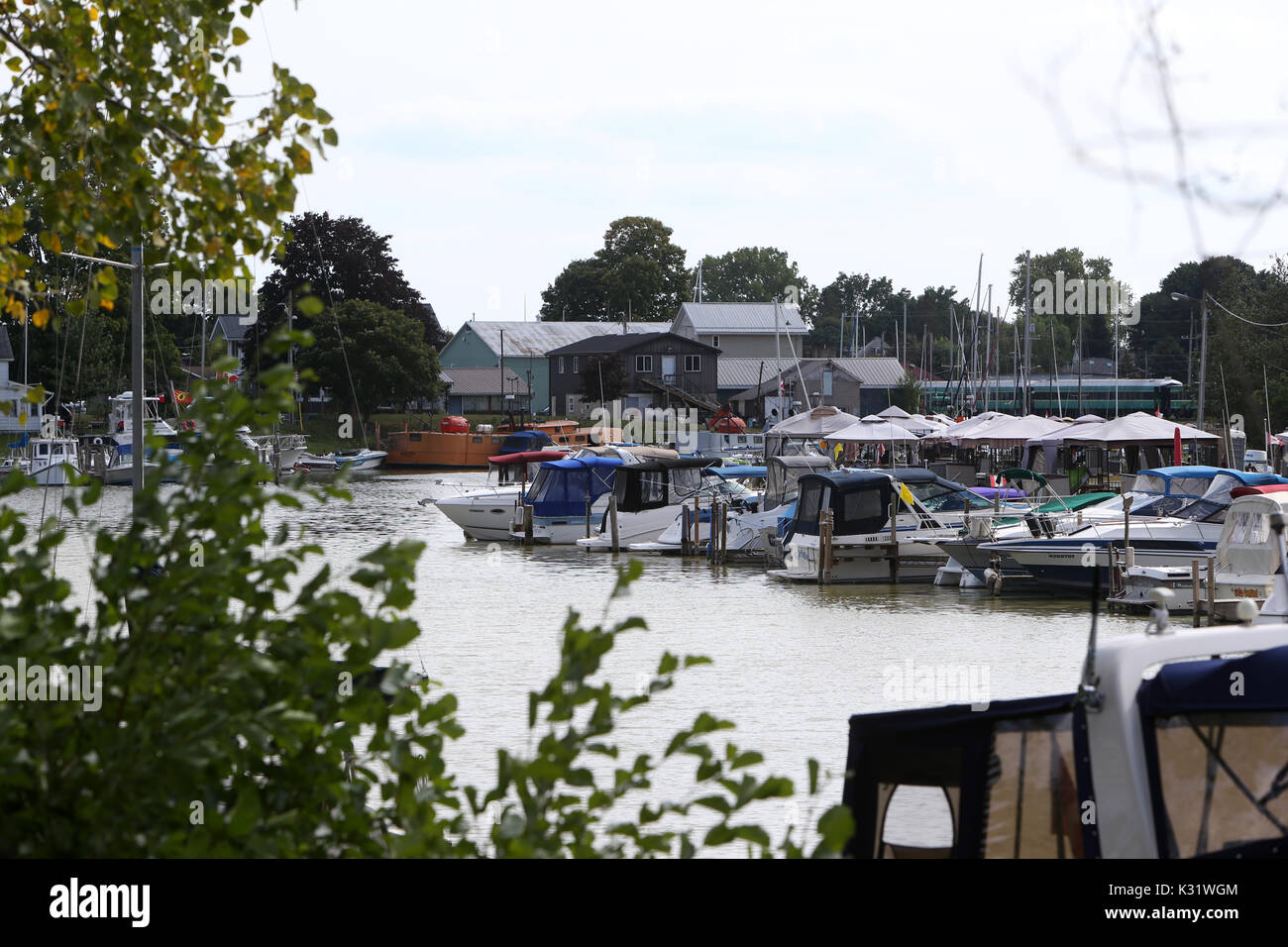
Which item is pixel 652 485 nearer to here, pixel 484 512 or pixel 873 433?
pixel 484 512

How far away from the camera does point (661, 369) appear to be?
108m

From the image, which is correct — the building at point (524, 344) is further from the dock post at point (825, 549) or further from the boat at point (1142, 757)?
the boat at point (1142, 757)

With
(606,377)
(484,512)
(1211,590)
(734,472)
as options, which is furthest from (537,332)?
(1211,590)

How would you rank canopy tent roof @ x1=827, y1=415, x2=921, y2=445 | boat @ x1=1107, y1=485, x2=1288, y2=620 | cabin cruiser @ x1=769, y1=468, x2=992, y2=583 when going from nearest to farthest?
boat @ x1=1107, y1=485, x2=1288, y2=620, cabin cruiser @ x1=769, y1=468, x2=992, y2=583, canopy tent roof @ x1=827, y1=415, x2=921, y2=445

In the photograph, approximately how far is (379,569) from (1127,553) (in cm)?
2483

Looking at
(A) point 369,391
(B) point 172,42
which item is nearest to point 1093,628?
(B) point 172,42

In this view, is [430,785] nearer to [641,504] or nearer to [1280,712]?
[1280,712]

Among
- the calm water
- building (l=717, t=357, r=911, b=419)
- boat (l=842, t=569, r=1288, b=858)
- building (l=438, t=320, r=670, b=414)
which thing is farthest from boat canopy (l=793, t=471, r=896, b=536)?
building (l=438, t=320, r=670, b=414)

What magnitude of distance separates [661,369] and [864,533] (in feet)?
248

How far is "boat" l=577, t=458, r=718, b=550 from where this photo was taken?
40.9 metres

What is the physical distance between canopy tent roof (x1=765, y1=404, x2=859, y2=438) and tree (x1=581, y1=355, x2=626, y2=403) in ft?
147

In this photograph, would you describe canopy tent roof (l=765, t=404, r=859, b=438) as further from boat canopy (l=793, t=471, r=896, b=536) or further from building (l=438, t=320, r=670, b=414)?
building (l=438, t=320, r=670, b=414)

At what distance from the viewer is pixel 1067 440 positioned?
167 ft
